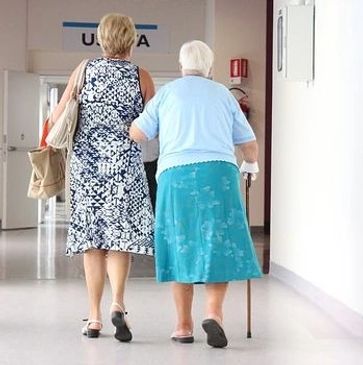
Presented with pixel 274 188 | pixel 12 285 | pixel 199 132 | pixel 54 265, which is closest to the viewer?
pixel 199 132

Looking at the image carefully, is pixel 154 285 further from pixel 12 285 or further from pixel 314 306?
pixel 314 306

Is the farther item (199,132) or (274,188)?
(274,188)

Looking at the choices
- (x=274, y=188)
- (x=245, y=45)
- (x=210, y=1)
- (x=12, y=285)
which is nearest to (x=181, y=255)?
(x=12, y=285)

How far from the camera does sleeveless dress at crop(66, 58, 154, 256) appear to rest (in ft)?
12.2

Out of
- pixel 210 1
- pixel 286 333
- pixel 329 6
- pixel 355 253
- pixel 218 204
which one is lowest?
pixel 286 333

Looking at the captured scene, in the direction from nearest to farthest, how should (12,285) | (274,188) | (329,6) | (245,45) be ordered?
1. (329,6)
2. (12,285)
3. (274,188)
4. (245,45)

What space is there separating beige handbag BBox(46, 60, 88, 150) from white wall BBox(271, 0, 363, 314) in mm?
1327

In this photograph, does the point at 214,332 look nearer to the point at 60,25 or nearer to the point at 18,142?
the point at 18,142

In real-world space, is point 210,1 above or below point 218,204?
above

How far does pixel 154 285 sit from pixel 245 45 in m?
5.30

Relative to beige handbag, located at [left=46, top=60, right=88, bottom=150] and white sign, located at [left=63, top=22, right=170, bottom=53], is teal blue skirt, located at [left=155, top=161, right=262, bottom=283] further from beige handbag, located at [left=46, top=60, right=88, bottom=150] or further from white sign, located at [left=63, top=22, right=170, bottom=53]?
white sign, located at [left=63, top=22, right=170, bottom=53]

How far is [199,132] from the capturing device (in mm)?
3543

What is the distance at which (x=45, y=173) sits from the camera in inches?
158

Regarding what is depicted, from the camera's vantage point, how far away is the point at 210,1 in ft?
35.3
